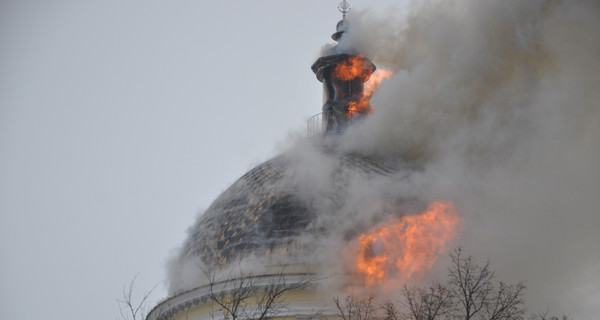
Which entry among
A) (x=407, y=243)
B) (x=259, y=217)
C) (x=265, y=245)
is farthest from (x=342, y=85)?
(x=407, y=243)

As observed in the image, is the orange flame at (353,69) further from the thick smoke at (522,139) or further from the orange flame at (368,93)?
the thick smoke at (522,139)

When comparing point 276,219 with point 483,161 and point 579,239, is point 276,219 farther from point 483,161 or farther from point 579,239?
point 579,239

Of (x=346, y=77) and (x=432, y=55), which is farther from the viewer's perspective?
(x=346, y=77)

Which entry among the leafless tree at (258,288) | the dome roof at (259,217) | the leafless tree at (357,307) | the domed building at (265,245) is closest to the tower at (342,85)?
the domed building at (265,245)

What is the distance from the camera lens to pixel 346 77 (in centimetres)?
3453

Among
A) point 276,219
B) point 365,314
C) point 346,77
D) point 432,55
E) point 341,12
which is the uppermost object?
point 341,12

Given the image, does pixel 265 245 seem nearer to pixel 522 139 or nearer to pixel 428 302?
pixel 428 302

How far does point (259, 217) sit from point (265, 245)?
3.63ft

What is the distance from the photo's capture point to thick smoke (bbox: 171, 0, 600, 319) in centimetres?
2511

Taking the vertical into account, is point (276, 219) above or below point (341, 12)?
below

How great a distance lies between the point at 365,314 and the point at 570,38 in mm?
9015

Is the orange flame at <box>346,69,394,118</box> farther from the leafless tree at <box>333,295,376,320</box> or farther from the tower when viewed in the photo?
the leafless tree at <box>333,295,376,320</box>

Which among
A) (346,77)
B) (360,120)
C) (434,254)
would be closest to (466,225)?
(434,254)

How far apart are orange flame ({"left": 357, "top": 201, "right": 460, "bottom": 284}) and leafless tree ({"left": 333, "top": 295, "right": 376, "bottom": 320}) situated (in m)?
0.79
